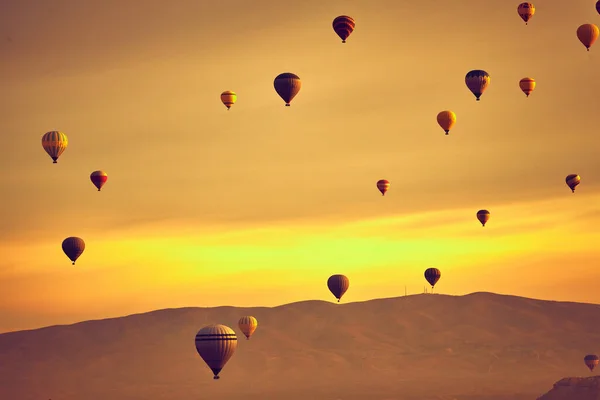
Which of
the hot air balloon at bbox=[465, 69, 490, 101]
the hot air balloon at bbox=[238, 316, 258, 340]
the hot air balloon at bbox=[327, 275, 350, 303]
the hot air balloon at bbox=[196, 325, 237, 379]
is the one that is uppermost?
the hot air balloon at bbox=[238, 316, 258, 340]

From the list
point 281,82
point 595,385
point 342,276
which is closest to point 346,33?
point 281,82

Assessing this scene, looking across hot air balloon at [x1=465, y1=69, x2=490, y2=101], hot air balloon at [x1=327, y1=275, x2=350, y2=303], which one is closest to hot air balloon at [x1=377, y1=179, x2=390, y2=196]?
Result: hot air balloon at [x1=327, y1=275, x2=350, y2=303]

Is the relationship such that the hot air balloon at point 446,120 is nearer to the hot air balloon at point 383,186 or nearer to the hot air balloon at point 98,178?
the hot air balloon at point 383,186

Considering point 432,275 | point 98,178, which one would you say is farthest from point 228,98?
point 432,275

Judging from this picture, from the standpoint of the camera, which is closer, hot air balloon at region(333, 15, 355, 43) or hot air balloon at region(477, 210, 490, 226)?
hot air balloon at region(333, 15, 355, 43)

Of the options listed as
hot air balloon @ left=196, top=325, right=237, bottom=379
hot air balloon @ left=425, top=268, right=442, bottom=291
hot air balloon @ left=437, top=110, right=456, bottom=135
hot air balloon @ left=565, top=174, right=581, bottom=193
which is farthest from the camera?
hot air balloon @ left=425, top=268, right=442, bottom=291

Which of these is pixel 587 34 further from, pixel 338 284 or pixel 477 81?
pixel 338 284

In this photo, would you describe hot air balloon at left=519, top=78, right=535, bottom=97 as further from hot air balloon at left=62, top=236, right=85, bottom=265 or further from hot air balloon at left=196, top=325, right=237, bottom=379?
hot air balloon at left=62, top=236, right=85, bottom=265

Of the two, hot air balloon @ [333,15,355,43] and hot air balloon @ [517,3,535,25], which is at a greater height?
hot air balloon @ [517,3,535,25]
